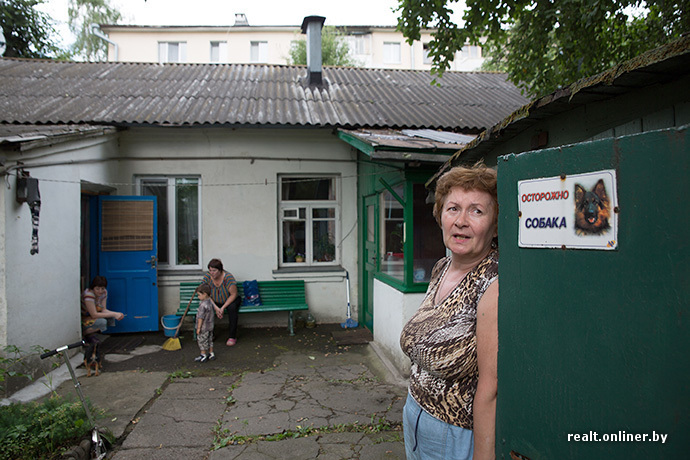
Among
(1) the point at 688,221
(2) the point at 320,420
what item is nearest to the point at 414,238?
(2) the point at 320,420

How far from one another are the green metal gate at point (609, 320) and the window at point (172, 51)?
93.9 ft

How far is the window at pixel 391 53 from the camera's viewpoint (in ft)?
94.6

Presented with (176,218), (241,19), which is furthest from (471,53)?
(176,218)

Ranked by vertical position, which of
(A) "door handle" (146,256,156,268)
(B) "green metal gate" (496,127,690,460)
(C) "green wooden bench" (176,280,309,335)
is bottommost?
(C) "green wooden bench" (176,280,309,335)

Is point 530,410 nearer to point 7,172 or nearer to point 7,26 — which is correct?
point 7,172

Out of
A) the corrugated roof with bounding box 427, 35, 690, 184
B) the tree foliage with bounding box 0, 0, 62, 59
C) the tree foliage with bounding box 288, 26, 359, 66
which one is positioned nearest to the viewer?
the corrugated roof with bounding box 427, 35, 690, 184

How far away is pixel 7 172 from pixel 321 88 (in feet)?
20.3

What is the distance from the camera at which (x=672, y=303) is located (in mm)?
988

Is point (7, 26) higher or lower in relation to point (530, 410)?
higher

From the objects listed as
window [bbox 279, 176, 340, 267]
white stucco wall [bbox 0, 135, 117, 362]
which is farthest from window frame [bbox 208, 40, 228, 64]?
white stucco wall [bbox 0, 135, 117, 362]

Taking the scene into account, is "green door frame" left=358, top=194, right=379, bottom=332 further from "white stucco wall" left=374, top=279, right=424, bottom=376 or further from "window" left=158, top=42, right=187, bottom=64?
"window" left=158, top=42, right=187, bottom=64

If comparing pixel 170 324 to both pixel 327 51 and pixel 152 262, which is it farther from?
pixel 327 51

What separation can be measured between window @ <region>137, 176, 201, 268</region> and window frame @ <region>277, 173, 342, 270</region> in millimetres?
1392

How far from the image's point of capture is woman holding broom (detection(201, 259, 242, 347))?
23.2 feet
